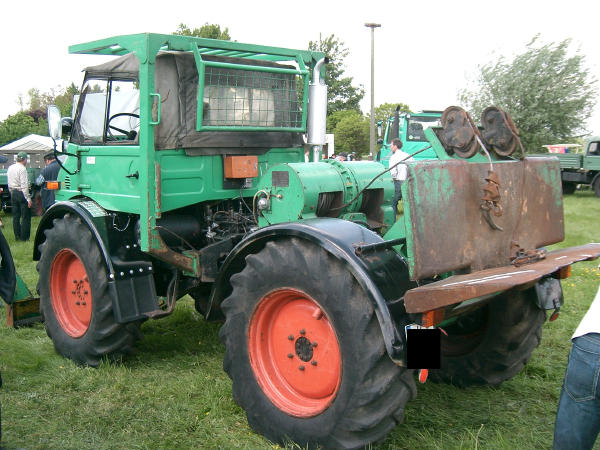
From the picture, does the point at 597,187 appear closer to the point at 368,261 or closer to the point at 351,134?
the point at 351,134

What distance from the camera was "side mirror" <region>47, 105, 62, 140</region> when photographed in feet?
16.1

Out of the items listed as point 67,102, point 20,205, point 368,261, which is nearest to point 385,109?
point 67,102

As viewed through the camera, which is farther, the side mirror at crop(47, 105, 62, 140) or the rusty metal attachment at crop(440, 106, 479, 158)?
the side mirror at crop(47, 105, 62, 140)

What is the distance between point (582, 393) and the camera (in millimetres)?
2588

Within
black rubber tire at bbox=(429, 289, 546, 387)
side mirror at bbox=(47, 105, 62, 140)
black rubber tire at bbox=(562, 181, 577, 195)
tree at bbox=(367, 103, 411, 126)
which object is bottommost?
black rubber tire at bbox=(429, 289, 546, 387)

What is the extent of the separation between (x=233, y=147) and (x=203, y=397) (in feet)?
6.55

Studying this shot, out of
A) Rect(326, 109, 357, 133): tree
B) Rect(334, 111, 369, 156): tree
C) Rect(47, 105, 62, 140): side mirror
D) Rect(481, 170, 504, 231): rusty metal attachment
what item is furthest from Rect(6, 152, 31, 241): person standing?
Rect(326, 109, 357, 133): tree

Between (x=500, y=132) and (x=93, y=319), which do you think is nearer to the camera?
(x=500, y=132)

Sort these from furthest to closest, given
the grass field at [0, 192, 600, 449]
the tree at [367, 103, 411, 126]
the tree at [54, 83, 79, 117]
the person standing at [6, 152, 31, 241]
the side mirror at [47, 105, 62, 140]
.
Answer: the tree at [367, 103, 411, 126], the tree at [54, 83, 79, 117], the person standing at [6, 152, 31, 241], the side mirror at [47, 105, 62, 140], the grass field at [0, 192, 600, 449]

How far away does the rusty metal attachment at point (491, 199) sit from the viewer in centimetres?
328

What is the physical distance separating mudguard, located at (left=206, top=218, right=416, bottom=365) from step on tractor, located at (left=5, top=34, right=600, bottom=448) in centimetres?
1

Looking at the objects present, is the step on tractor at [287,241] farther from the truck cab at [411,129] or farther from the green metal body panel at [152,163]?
the truck cab at [411,129]

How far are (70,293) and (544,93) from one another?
83.5ft

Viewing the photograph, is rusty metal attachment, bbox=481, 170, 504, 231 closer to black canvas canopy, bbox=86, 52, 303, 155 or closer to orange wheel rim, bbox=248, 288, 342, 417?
orange wheel rim, bbox=248, 288, 342, 417
